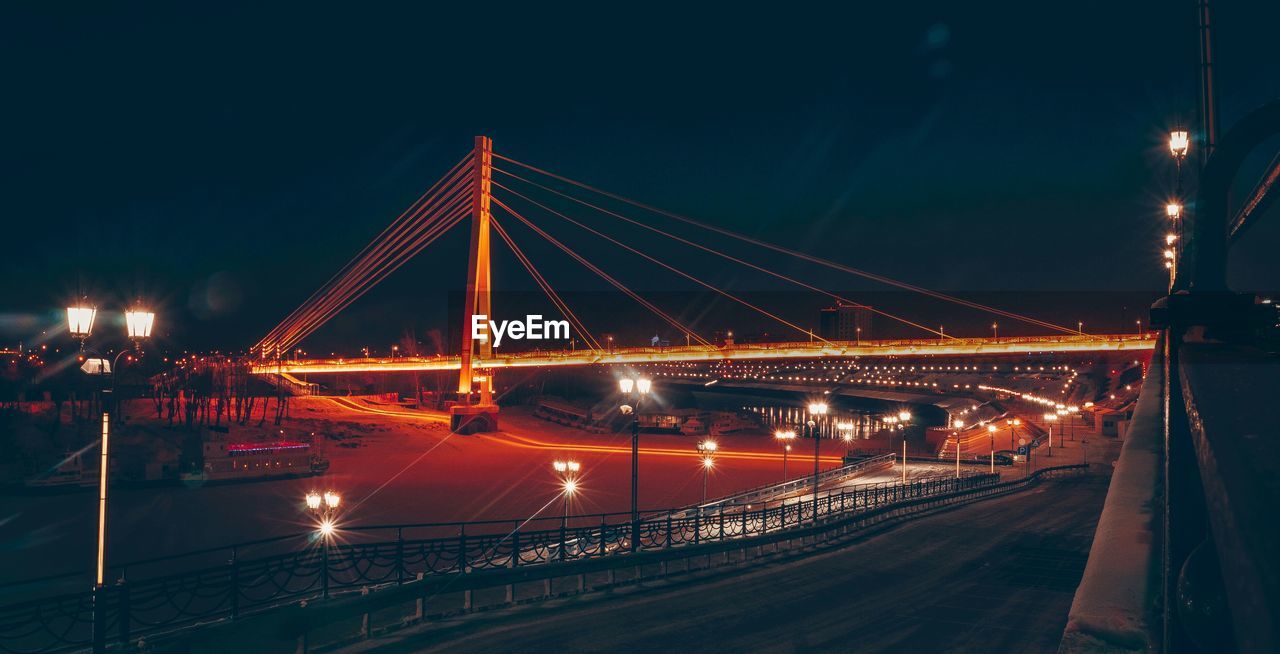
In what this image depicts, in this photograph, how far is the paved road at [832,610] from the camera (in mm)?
10320

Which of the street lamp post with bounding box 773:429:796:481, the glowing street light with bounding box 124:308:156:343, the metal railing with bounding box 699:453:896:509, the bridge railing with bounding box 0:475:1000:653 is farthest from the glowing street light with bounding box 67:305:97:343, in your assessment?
the street lamp post with bounding box 773:429:796:481

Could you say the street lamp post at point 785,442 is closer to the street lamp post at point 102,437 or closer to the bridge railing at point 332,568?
the bridge railing at point 332,568

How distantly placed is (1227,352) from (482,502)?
32764 mm

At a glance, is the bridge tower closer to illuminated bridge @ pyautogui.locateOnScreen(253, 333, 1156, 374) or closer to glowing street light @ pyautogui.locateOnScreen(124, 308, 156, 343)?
illuminated bridge @ pyautogui.locateOnScreen(253, 333, 1156, 374)

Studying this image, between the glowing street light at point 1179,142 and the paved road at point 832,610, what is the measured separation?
811 centimetres

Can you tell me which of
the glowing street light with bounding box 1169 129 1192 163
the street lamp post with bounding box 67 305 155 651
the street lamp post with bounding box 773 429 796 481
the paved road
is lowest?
the street lamp post with bounding box 773 429 796 481

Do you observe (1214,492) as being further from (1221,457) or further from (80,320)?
(80,320)

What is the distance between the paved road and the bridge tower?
131 ft

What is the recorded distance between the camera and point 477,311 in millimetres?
55188

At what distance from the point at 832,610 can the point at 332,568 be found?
8265mm

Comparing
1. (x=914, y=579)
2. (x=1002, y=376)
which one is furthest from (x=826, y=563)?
(x=1002, y=376)

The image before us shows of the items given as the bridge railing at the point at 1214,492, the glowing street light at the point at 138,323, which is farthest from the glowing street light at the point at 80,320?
the bridge railing at the point at 1214,492

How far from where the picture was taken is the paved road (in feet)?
33.9

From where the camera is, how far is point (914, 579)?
48.2ft
